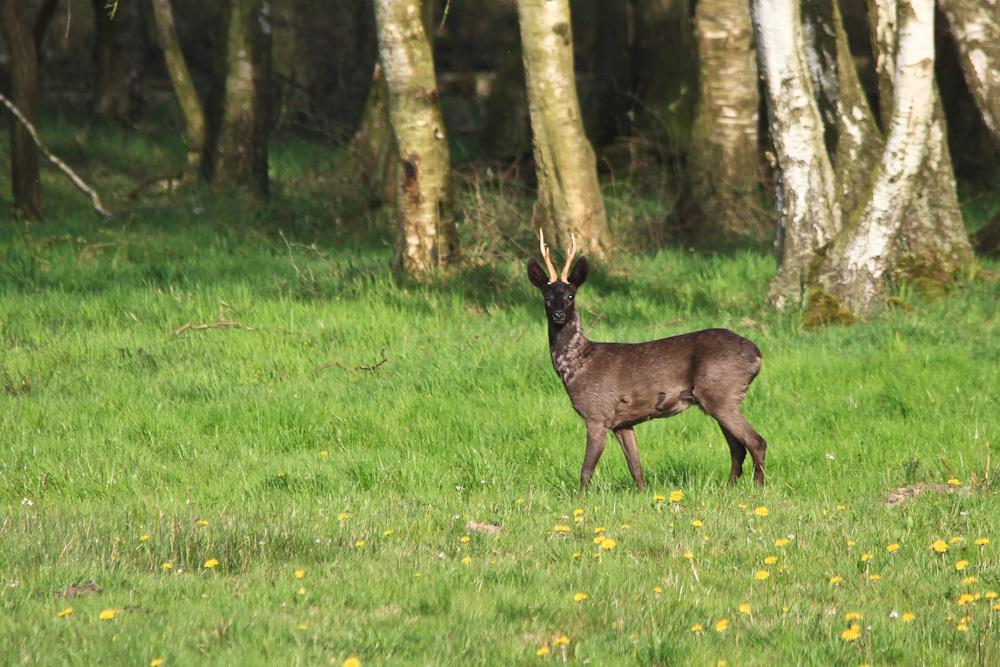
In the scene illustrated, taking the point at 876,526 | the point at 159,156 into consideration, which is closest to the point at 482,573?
the point at 876,526

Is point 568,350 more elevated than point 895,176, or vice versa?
point 895,176

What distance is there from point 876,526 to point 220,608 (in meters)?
3.66

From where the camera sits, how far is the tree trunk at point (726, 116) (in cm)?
1819

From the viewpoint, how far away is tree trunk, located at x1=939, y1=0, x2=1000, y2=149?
509 inches

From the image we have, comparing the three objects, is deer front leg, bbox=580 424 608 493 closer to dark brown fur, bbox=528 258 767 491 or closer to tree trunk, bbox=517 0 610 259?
dark brown fur, bbox=528 258 767 491

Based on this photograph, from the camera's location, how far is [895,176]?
13039 mm

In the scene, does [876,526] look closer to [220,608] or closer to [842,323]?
[220,608]

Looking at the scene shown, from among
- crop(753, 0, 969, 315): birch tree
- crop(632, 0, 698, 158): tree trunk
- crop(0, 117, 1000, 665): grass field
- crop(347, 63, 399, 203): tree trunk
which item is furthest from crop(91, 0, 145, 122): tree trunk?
crop(753, 0, 969, 315): birch tree


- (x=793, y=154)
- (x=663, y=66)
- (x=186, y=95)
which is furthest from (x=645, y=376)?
(x=186, y=95)

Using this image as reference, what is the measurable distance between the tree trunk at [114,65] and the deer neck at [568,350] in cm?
1932

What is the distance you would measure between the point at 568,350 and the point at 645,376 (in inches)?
Result: 20.8

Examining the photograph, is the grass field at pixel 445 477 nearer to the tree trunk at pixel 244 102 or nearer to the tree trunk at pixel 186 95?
the tree trunk at pixel 244 102

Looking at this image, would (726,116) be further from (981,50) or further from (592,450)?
(592,450)

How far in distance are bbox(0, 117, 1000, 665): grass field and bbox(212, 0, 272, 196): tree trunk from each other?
3.98m
